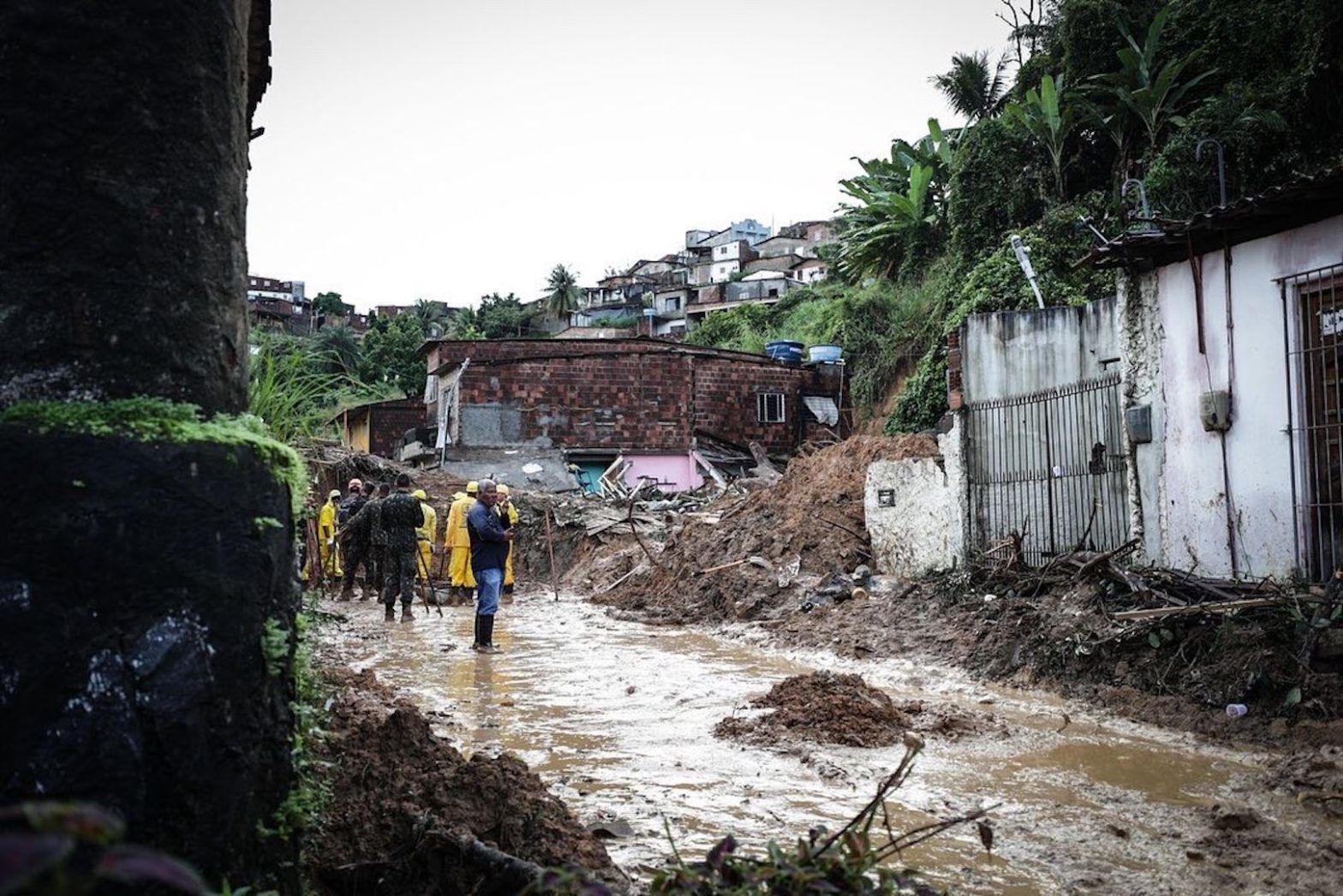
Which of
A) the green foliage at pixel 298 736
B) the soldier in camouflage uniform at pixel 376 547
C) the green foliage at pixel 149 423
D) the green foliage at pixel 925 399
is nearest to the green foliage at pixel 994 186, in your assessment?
the green foliage at pixel 925 399

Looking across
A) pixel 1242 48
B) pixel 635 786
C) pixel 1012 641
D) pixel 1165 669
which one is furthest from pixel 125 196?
pixel 1242 48

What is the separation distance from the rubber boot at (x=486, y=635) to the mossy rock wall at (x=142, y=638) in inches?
363

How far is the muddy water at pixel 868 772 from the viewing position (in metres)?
4.63

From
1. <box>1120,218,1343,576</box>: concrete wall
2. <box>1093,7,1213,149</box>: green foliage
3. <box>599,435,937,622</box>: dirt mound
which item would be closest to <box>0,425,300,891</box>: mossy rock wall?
<box>1120,218,1343,576</box>: concrete wall

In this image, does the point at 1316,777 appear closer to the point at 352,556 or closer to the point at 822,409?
the point at 352,556

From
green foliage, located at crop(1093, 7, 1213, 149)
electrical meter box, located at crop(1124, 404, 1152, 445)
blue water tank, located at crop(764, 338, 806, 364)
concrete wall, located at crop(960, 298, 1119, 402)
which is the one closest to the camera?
electrical meter box, located at crop(1124, 404, 1152, 445)

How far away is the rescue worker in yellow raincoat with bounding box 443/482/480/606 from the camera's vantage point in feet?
55.8

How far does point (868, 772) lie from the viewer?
620cm

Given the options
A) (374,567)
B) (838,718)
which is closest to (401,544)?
(374,567)

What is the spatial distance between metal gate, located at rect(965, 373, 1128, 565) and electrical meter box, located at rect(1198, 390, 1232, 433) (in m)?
1.62

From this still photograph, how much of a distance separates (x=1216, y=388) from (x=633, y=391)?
85.2 ft

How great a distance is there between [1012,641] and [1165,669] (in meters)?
1.78

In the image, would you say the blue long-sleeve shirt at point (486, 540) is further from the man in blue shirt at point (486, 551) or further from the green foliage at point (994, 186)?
the green foliage at point (994, 186)

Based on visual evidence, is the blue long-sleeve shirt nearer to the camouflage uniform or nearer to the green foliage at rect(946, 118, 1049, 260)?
the camouflage uniform
